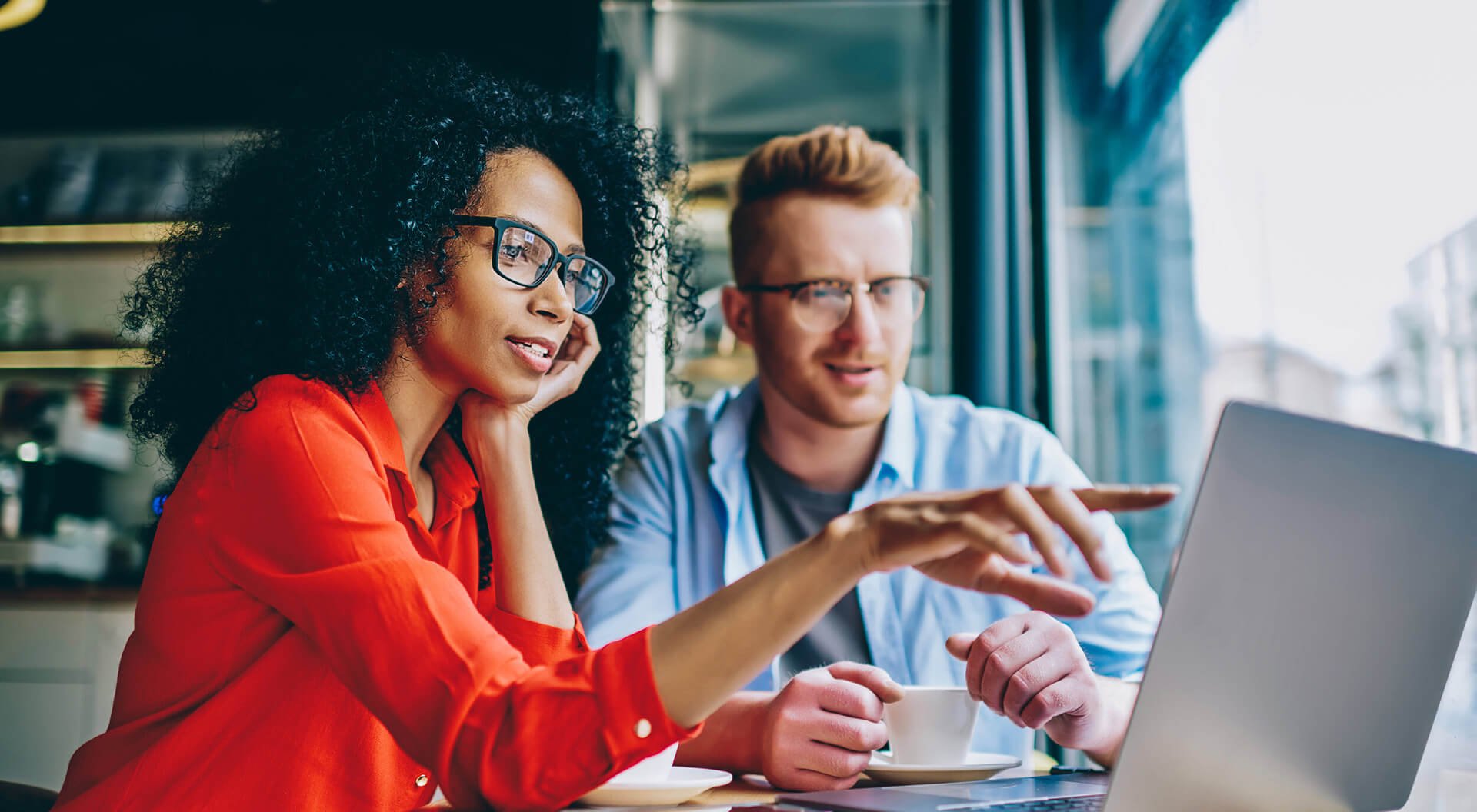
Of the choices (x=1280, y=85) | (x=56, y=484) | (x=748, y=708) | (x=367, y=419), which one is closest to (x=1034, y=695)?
(x=748, y=708)

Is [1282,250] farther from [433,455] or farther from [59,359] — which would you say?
[59,359]

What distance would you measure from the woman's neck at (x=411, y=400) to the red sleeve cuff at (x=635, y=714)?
0.51 metres

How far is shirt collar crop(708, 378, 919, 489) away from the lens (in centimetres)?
168

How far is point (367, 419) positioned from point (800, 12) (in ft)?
8.45

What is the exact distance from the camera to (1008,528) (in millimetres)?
634

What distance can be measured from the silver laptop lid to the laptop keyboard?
0.10m

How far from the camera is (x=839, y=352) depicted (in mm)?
1639

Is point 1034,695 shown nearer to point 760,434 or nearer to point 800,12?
point 760,434

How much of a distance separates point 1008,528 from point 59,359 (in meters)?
3.70

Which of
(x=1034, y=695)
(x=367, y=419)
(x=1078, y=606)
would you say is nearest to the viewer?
(x=1078, y=606)

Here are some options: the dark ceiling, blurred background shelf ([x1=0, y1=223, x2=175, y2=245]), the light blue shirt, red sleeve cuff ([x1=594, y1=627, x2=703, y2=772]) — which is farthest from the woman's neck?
blurred background shelf ([x1=0, y1=223, x2=175, y2=245])

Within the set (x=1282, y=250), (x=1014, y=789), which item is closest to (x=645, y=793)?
(x=1014, y=789)

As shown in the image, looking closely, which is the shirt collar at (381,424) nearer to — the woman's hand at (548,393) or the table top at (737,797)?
the woman's hand at (548,393)

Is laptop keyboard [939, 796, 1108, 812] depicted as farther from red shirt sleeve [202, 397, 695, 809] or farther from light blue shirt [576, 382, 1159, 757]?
Answer: light blue shirt [576, 382, 1159, 757]
